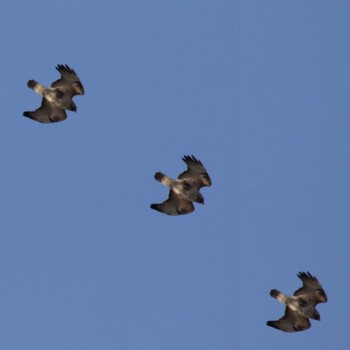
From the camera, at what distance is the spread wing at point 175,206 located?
52.2m

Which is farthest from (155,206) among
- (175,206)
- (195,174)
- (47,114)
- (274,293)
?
(274,293)

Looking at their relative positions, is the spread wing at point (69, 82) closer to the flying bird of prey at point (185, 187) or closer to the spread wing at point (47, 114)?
the spread wing at point (47, 114)

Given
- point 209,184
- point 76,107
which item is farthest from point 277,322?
point 76,107

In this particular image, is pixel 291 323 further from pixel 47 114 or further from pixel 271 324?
pixel 47 114

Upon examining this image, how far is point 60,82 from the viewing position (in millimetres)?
51000

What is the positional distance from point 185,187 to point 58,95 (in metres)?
5.00

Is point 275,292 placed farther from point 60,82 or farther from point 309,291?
point 60,82

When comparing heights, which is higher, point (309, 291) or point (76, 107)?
point (76, 107)

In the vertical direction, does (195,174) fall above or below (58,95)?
below

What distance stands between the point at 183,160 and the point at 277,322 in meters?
6.22

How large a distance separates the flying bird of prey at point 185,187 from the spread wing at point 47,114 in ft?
12.0

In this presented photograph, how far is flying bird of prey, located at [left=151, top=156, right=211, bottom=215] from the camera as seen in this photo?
2013 inches

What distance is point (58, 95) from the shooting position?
5128 cm

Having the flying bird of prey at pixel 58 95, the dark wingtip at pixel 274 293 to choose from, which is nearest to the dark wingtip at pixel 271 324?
the dark wingtip at pixel 274 293
